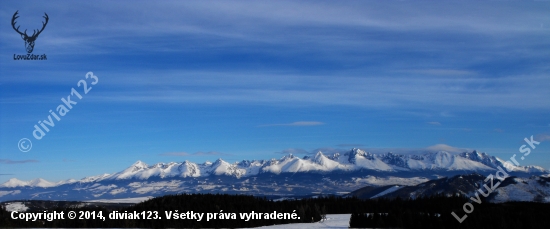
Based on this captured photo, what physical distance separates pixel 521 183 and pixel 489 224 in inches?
5671

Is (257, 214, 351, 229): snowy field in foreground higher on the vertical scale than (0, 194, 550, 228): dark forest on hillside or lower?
lower

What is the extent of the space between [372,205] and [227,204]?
38.2 feet

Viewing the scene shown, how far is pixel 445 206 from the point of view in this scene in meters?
37.3

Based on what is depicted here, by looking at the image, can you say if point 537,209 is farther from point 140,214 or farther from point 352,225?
point 140,214

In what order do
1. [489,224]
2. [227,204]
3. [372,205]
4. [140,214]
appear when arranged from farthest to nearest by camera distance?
[372,205] → [227,204] → [140,214] → [489,224]

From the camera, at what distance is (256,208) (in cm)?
3497

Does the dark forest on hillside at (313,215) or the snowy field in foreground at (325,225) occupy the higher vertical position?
the dark forest on hillside at (313,215)

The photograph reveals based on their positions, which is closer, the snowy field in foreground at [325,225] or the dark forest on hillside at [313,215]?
the dark forest on hillside at [313,215]

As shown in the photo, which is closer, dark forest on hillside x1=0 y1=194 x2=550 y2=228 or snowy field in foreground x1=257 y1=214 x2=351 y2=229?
dark forest on hillside x1=0 y1=194 x2=550 y2=228

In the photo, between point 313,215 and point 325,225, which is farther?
point 313,215

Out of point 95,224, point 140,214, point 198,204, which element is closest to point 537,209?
point 198,204

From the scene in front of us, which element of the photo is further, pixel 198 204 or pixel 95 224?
pixel 198 204

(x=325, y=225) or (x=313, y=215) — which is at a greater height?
(x=313, y=215)

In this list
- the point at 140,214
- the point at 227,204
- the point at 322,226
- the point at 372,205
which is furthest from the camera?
the point at 372,205
